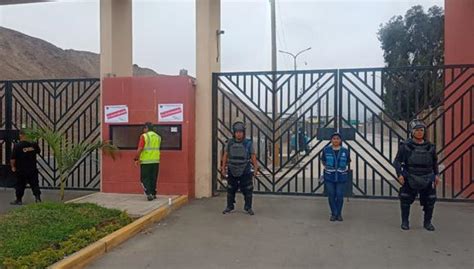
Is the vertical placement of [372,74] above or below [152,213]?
above

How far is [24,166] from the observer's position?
374 inches

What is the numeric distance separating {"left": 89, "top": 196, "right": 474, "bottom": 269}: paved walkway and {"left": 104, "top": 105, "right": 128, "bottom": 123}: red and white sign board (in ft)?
8.36

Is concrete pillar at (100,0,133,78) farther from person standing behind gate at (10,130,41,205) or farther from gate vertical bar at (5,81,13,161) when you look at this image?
gate vertical bar at (5,81,13,161)

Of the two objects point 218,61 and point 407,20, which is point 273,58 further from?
point 407,20

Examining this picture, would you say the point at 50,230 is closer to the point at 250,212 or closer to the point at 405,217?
the point at 250,212

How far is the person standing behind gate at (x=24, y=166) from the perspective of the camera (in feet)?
31.1

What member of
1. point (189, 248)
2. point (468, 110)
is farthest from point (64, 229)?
point (468, 110)

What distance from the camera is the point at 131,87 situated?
10.0 metres

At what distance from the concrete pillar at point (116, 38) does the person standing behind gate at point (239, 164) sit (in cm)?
376

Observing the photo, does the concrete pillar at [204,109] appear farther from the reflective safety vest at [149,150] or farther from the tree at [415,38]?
the tree at [415,38]

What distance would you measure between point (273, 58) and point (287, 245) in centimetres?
1468

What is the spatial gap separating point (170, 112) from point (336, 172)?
3.88 metres

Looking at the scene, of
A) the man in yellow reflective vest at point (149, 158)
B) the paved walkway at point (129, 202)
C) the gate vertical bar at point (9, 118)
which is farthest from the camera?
the gate vertical bar at point (9, 118)

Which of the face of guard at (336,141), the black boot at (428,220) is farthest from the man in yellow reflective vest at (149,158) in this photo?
the black boot at (428,220)
